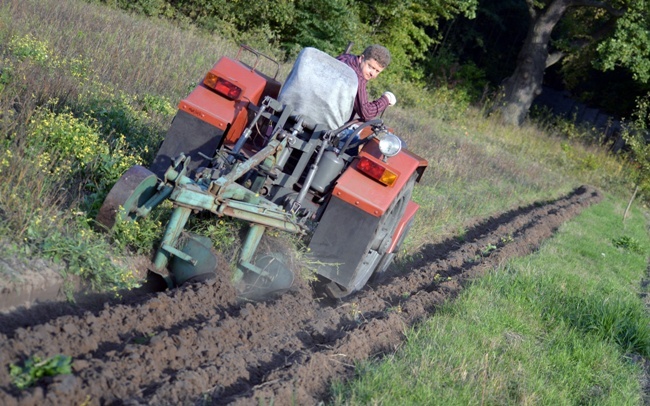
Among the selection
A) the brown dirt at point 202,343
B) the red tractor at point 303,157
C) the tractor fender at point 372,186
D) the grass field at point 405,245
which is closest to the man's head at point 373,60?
the red tractor at point 303,157

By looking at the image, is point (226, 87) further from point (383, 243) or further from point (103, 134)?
point (383, 243)

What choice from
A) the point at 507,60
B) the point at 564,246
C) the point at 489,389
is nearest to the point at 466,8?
the point at 507,60

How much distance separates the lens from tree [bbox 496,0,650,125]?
23625 millimetres

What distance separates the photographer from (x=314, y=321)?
5.64 meters

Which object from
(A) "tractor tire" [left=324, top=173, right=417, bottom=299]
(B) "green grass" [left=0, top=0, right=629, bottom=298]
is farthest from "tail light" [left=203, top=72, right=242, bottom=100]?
(A) "tractor tire" [left=324, top=173, right=417, bottom=299]

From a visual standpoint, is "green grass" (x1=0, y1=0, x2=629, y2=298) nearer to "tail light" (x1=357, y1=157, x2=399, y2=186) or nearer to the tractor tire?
"tail light" (x1=357, y1=157, x2=399, y2=186)

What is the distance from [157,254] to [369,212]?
1.62m

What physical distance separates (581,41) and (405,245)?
2077cm

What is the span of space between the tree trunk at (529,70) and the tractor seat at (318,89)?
21.5m

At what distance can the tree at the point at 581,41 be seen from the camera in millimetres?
23625

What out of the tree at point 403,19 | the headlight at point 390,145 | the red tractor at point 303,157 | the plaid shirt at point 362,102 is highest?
the tree at point 403,19

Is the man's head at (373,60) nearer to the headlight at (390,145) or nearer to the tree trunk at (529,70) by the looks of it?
the headlight at (390,145)

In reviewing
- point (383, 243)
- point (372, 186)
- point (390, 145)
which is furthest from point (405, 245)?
point (390, 145)

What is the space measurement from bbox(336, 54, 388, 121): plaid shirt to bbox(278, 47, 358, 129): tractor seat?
349 millimetres
